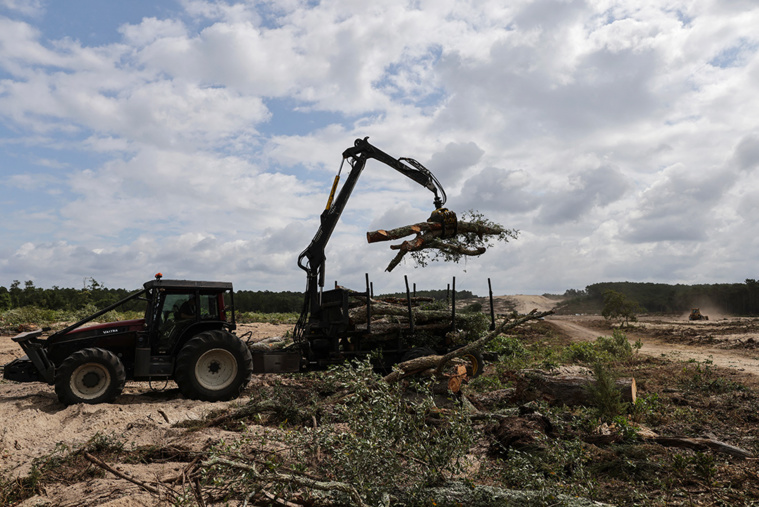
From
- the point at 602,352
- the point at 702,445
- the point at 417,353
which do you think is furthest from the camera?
the point at 602,352

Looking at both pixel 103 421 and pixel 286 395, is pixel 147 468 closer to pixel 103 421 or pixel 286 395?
pixel 103 421

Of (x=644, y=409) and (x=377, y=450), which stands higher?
(x=377, y=450)

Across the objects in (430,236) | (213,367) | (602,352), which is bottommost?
(602,352)

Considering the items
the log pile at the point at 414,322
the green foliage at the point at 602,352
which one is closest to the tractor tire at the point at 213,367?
the log pile at the point at 414,322

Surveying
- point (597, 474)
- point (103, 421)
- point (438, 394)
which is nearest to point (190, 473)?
point (103, 421)

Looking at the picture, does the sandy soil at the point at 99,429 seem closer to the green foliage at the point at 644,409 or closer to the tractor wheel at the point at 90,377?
the tractor wheel at the point at 90,377

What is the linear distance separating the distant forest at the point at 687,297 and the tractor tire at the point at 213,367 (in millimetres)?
→ 30198

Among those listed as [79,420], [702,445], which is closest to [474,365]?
[702,445]

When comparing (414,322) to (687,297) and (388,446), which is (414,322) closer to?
(388,446)

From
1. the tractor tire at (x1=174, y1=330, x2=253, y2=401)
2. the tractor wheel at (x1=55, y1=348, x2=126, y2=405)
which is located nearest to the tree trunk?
the tractor tire at (x1=174, y1=330, x2=253, y2=401)

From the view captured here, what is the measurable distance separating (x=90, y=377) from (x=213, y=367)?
1.98 metres

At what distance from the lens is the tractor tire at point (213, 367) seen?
897 cm

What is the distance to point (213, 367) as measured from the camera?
9.31 m

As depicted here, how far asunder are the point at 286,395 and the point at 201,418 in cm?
138
